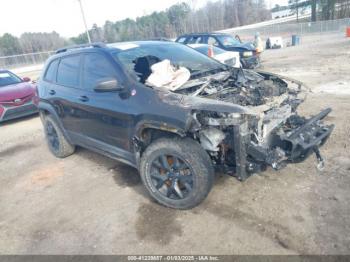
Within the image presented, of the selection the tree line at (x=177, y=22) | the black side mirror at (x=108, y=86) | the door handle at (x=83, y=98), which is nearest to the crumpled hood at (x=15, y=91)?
the door handle at (x=83, y=98)

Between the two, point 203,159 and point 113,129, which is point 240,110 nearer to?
point 203,159

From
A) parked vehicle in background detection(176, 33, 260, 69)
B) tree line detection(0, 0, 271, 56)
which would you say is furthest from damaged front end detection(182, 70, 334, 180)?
tree line detection(0, 0, 271, 56)

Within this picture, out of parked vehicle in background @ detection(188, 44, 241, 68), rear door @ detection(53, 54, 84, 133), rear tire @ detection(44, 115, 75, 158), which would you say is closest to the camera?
rear door @ detection(53, 54, 84, 133)

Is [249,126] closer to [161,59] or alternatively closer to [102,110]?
[161,59]

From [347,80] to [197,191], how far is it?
7403 millimetres

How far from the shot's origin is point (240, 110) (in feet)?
9.37

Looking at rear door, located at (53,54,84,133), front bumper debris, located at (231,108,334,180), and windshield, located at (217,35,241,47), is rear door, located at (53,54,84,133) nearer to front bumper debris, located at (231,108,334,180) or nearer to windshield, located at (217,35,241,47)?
front bumper debris, located at (231,108,334,180)

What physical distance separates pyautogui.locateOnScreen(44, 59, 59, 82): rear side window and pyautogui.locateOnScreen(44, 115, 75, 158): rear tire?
660 millimetres

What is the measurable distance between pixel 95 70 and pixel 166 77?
1114mm

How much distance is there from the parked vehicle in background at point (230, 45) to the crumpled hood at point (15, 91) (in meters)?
6.35

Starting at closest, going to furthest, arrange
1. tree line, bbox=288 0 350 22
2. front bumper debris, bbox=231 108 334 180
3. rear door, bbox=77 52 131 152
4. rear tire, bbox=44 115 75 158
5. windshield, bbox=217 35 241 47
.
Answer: front bumper debris, bbox=231 108 334 180 → rear door, bbox=77 52 131 152 → rear tire, bbox=44 115 75 158 → windshield, bbox=217 35 241 47 → tree line, bbox=288 0 350 22

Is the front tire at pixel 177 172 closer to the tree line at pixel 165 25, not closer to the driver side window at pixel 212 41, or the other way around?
the driver side window at pixel 212 41

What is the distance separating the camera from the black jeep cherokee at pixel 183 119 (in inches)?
121

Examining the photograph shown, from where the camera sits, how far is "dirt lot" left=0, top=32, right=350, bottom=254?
289 centimetres
